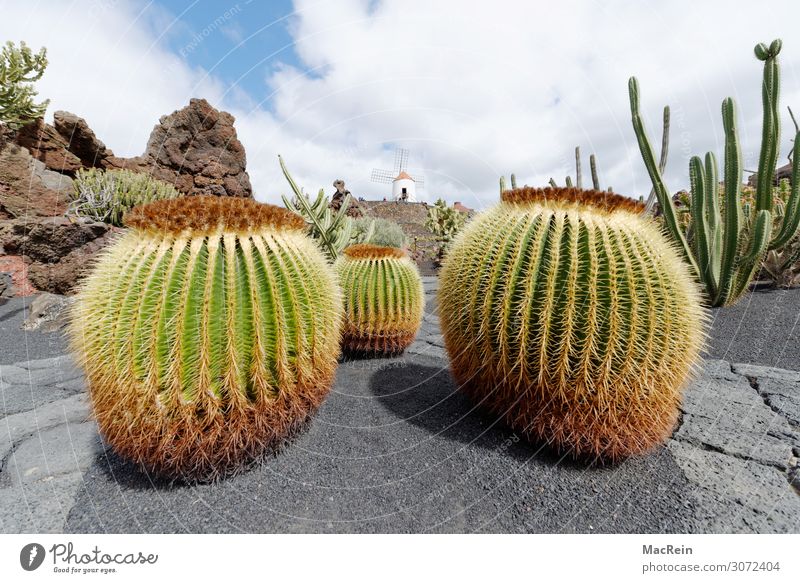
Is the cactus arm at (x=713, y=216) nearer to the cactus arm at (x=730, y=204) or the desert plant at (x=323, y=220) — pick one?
the cactus arm at (x=730, y=204)

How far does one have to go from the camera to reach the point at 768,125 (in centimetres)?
410

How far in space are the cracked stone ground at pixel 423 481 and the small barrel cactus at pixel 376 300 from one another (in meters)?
1.08

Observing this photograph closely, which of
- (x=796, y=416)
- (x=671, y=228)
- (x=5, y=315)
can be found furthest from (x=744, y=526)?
(x=5, y=315)

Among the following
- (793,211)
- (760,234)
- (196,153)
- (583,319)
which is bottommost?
(583,319)

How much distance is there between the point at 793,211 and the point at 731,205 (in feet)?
2.83

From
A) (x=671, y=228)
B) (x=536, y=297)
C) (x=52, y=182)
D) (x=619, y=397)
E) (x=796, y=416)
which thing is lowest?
(x=796, y=416)

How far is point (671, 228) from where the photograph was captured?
4.24 m

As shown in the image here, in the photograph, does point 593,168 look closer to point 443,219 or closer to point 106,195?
point 443,219

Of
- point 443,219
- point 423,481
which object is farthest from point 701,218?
point 443,219

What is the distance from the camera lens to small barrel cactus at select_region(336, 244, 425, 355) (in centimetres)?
362

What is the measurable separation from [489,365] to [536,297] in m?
0.44

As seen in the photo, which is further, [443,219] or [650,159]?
[443,219]

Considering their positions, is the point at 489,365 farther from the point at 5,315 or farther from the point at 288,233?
the point at 5,315

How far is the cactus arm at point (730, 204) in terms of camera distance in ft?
12.6
